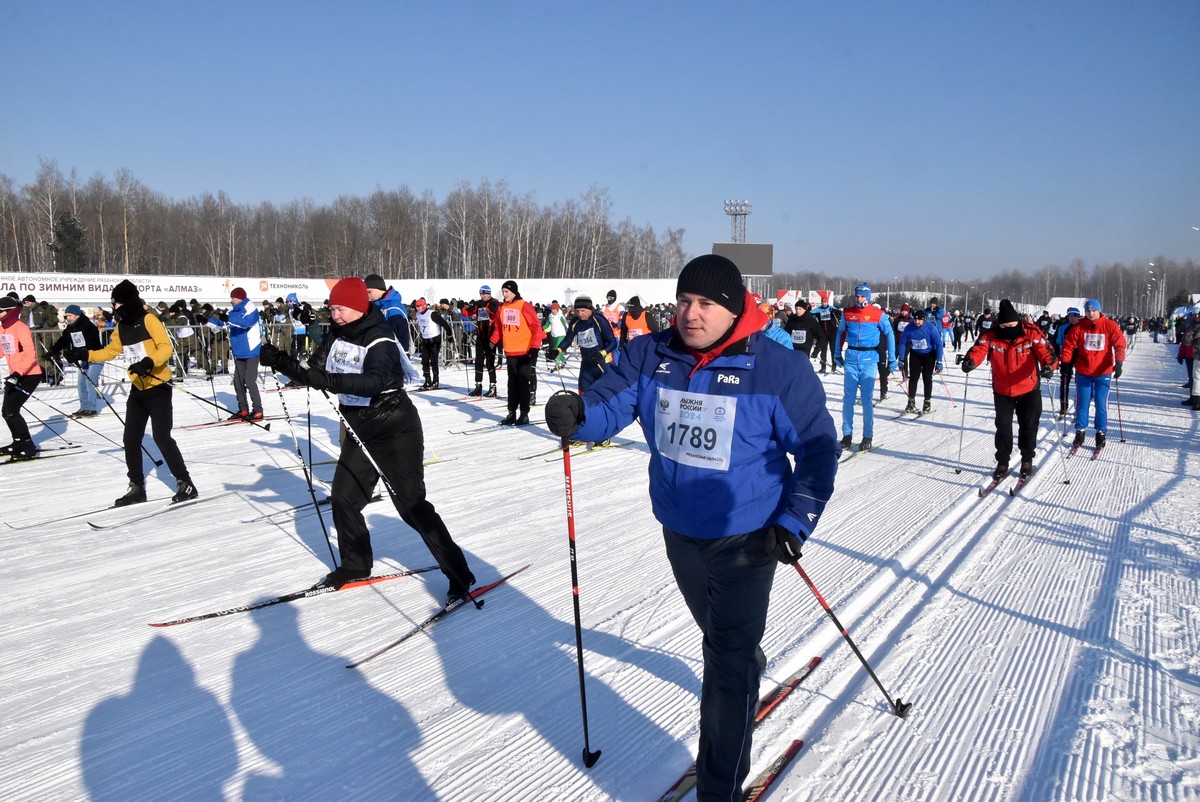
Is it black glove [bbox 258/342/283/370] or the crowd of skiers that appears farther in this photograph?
black glove [bbox 258/342/283/370]

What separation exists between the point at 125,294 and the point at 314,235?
2324 inches

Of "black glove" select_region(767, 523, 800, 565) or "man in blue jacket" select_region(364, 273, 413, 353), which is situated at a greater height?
"man in blue jacket" select_region(364, 273, 413, 353)

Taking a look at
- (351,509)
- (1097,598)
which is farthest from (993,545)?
(351,509)

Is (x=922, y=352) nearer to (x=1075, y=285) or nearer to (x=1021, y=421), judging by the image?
(x=1021, y=421)

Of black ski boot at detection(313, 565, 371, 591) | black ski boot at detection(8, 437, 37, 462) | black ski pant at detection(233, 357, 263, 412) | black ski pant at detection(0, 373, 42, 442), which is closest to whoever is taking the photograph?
black ski boot at detection(313, 565, 371, 591)

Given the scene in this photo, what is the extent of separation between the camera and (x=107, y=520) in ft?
20.5

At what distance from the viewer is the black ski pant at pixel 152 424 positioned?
20.8 feet

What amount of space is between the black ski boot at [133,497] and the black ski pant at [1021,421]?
8476mm

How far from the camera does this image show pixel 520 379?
10828mm

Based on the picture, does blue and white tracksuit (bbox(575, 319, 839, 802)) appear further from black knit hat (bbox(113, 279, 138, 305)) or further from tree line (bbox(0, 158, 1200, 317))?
tree line (bbox(0, 158, 1200, 317))

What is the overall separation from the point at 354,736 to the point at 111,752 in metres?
0.94

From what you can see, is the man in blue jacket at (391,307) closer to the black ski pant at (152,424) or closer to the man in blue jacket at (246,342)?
the black ski pant at (152,424)

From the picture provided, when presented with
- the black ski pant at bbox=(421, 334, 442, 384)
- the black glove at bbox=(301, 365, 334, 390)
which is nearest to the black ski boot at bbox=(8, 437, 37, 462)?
the black glove at bbox=(301, 365, 334, 390)

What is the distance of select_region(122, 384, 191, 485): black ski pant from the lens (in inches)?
A: 250
